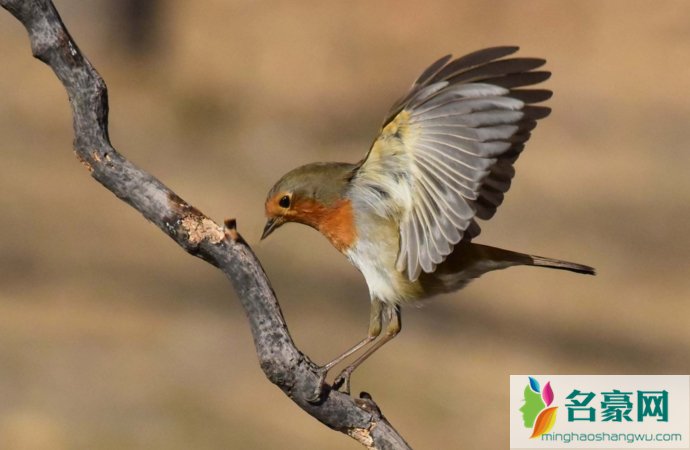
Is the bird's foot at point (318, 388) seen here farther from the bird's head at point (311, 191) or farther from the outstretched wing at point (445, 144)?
the bird's head at point (311, 191)

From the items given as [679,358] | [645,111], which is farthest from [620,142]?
[679,358]

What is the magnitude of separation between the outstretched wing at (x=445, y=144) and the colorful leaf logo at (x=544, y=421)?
1668mm

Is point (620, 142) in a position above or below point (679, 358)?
above

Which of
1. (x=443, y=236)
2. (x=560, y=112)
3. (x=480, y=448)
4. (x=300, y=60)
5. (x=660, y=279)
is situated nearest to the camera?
(x=443, y=236)

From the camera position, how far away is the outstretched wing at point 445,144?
2803mm

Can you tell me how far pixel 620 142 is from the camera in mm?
7176

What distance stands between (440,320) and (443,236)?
12.2 ft

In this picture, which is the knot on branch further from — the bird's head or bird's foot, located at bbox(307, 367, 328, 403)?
the bird's head

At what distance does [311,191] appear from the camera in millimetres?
3264

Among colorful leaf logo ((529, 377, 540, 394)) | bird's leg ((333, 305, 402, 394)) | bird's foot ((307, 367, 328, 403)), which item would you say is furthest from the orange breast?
colorful leaf logo ((529, 377, 540, 394))

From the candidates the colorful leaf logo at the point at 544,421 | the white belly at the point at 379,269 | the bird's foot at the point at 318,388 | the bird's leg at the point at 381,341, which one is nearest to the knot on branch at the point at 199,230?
the bird's foot at the point at 318,388

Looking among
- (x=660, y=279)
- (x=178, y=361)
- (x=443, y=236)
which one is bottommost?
(x=443, y=236)

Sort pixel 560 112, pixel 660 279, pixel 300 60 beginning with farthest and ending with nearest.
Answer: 1. pixel 300 60
2. pixel 560 112
3. pixel 660 279

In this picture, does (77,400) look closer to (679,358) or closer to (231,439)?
(231,439)
